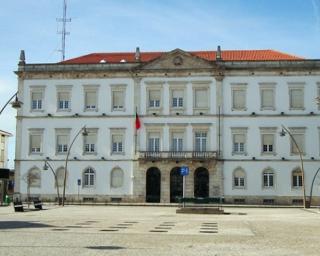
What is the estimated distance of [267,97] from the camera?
5566cm

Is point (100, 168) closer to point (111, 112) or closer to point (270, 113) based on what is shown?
point (111, 112)

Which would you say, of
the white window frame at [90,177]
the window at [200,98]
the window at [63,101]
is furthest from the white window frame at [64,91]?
the window at [200,98]

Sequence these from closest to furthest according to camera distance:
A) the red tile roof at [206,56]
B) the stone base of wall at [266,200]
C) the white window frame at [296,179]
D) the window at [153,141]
→ the stone base of wall at [266,200] < the white window frame at [296,179] < the window at [153,141] < the red tile roof at [206,56]

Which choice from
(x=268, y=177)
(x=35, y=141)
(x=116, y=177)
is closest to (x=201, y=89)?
(x=268, y=177)

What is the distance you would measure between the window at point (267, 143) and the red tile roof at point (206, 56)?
7719mm

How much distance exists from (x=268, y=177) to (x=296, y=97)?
7.76 metres

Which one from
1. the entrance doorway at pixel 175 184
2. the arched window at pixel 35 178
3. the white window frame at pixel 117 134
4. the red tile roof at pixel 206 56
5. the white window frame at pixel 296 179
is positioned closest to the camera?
the white window frame at pixel 296 179

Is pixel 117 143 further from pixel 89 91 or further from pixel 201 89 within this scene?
pixel 201 89

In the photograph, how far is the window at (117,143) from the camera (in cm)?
5669

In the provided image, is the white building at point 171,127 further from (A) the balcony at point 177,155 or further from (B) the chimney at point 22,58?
(B) the chimney at point 22,58

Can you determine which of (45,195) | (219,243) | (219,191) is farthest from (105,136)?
(219,243)

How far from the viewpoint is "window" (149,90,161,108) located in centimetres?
5653

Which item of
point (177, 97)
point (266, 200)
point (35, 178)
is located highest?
point (177, 97)

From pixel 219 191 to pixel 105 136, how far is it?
11818 mm
